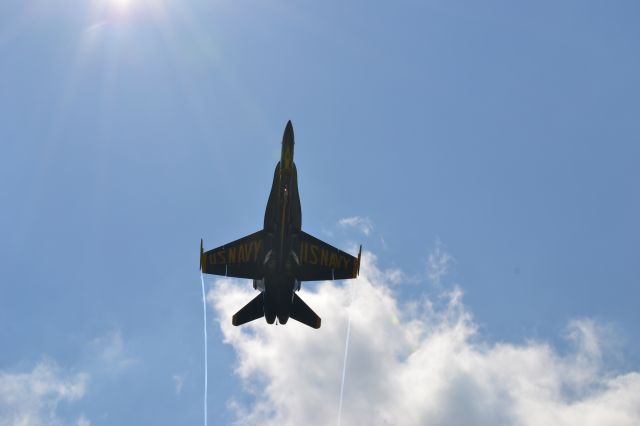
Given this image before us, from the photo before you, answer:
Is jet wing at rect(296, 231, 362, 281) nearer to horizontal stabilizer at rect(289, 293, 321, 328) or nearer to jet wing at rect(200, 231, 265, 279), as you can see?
horizontal stabilizer at rect(289, 293, 321, 328)

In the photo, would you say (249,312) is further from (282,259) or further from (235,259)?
(282,259)

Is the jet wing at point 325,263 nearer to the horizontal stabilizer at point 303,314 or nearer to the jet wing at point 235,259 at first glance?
the horizontal stabilizer at point 303,314

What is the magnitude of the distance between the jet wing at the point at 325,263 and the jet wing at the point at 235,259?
4457 millimetres

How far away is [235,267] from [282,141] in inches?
480

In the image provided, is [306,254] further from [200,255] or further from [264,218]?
[200,255]

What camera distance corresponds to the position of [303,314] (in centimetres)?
5988

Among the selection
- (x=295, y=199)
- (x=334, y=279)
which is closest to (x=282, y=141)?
(x=295, y=199)

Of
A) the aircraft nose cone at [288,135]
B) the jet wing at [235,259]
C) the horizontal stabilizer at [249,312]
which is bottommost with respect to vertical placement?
the horizontal stabilizer at [249,312]

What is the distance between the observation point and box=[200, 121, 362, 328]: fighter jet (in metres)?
55.2

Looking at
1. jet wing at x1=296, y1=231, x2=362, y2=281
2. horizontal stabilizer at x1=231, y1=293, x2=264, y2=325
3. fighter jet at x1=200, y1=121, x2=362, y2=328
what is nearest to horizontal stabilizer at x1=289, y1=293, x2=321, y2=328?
fighter jet at x1=200, y1=121, x2=362, y2=328

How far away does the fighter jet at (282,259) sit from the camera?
5522 centimetres

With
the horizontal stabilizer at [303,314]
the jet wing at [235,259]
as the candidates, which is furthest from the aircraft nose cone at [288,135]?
the horizontal stabilizer at [303,314]

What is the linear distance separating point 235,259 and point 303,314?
7.87m

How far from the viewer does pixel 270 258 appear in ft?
182
